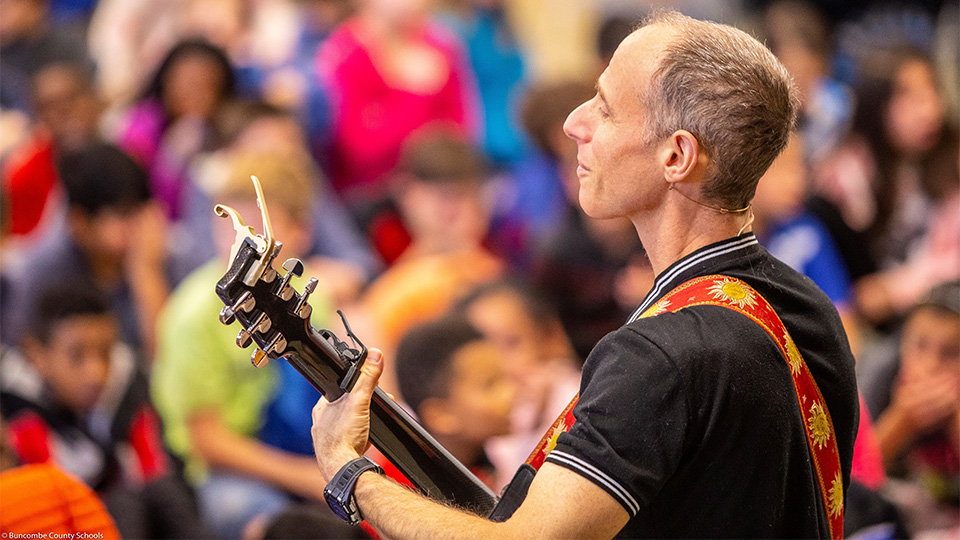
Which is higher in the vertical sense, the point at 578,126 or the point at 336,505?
the point at 578,126

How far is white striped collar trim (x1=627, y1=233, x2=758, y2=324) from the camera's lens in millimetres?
1685

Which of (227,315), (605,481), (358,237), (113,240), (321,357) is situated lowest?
(358,237)

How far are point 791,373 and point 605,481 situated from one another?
35 cm

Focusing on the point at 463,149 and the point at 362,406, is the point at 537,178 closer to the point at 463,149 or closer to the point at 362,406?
the point at 463,149

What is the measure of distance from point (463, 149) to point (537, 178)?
0.61 meters

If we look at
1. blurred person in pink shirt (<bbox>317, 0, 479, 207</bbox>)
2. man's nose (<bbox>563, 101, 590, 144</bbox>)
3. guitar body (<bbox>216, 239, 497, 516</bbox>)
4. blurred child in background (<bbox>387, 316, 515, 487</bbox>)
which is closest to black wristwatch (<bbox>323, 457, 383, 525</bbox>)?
guitar body (<bbox>216, 239, 497, 516</bbox>)

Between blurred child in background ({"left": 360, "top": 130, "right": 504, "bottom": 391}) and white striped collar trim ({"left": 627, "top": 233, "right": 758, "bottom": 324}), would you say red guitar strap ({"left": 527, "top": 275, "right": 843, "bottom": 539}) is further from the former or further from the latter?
blurred child in background ({"left": 360, "top": 130, "right": 504, "bottom": 391})

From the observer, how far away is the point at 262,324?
1.67m

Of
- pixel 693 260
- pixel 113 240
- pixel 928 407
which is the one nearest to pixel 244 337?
pixel 693 260

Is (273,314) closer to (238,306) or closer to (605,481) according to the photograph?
(238,306)

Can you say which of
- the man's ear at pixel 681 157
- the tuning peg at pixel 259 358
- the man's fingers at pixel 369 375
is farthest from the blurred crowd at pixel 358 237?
the man's ear at pixel 681 157

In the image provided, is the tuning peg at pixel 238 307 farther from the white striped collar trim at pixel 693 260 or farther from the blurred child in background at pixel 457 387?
the blurred child in background at pixel 457 387

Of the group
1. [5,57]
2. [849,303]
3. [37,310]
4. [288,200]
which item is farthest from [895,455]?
[5,57]

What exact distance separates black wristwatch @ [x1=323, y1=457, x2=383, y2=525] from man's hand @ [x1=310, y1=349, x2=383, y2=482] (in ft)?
0.12
